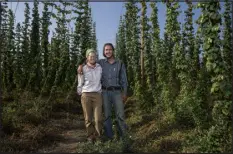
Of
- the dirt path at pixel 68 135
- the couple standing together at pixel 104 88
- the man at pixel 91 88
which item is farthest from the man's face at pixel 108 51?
the dirt path at pixel 68 135

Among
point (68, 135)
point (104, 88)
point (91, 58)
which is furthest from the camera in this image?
point (68, 135)

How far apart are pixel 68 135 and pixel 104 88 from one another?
369 cm

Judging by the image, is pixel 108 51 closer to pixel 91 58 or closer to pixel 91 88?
pixel 91 58

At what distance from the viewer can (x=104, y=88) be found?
32.6 feet

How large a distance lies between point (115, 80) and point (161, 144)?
6.92ft

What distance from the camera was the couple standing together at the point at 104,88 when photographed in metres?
9.70

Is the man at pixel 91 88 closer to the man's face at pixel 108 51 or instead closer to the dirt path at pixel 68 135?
the man's face at pixel 108 51

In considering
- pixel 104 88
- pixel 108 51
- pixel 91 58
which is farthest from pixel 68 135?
pixel 108 51

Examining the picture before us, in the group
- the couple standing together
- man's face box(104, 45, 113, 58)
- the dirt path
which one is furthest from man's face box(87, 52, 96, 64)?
the dirt path

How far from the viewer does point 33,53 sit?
89.5ft

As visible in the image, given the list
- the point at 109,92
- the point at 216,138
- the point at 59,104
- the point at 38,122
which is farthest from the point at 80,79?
the point at 59,104

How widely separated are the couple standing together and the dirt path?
95cm

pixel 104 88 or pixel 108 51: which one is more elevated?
pixel 108 51

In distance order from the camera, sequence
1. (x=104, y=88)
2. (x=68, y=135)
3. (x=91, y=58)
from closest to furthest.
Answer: (x=91, y=58)
(x=104, y=88)
(x=68, y=135)
